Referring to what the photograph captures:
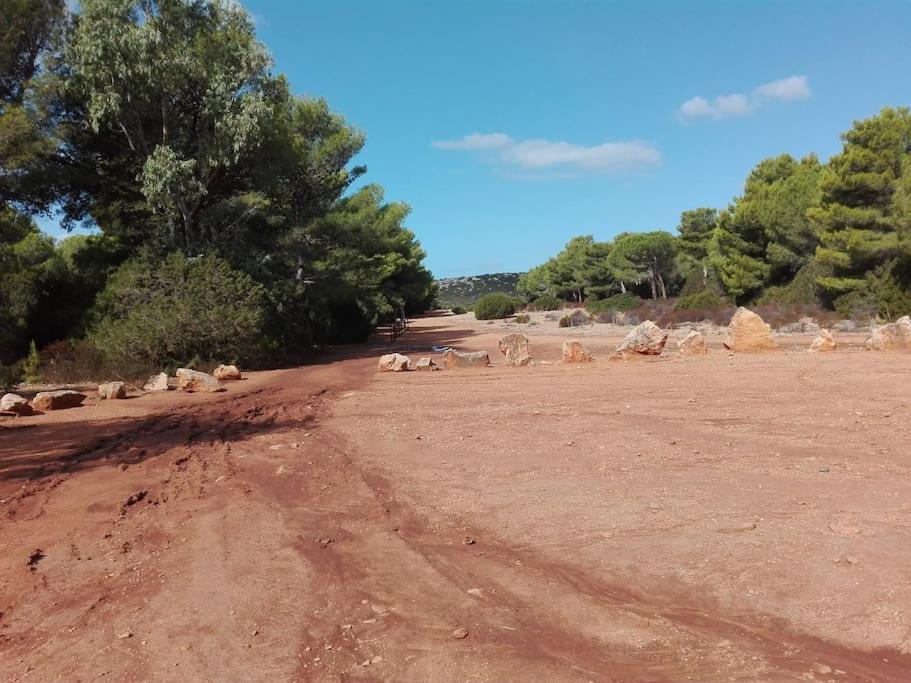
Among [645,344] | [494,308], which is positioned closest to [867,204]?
[645,344]

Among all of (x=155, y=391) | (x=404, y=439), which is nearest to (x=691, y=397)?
(x=404, y=439)

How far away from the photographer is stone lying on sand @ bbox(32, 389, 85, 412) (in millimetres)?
11906

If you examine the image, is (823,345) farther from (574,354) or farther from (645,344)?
(574,354)

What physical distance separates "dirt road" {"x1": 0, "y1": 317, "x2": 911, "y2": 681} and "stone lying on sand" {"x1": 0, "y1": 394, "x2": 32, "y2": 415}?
59.1 inches

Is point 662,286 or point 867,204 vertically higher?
point 867,204

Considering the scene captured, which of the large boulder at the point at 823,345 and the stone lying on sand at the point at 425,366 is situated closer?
the large boulder at the point at 823,345

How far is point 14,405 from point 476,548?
9.66 metres

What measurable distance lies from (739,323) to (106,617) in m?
16.8

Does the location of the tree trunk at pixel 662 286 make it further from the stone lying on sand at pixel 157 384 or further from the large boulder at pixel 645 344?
the stone lying on sand at pixel 157 384

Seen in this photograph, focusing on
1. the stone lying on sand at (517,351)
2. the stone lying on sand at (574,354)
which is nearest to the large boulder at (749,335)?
the stone lying on sand at (574,354)

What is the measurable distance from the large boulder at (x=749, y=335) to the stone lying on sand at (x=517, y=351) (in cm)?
530

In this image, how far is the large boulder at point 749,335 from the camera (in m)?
17.4

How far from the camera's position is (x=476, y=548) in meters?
4.91

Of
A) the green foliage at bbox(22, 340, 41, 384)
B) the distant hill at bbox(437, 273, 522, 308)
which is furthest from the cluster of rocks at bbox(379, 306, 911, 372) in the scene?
the distant hill at bbox(437, 273, 522, 308)
